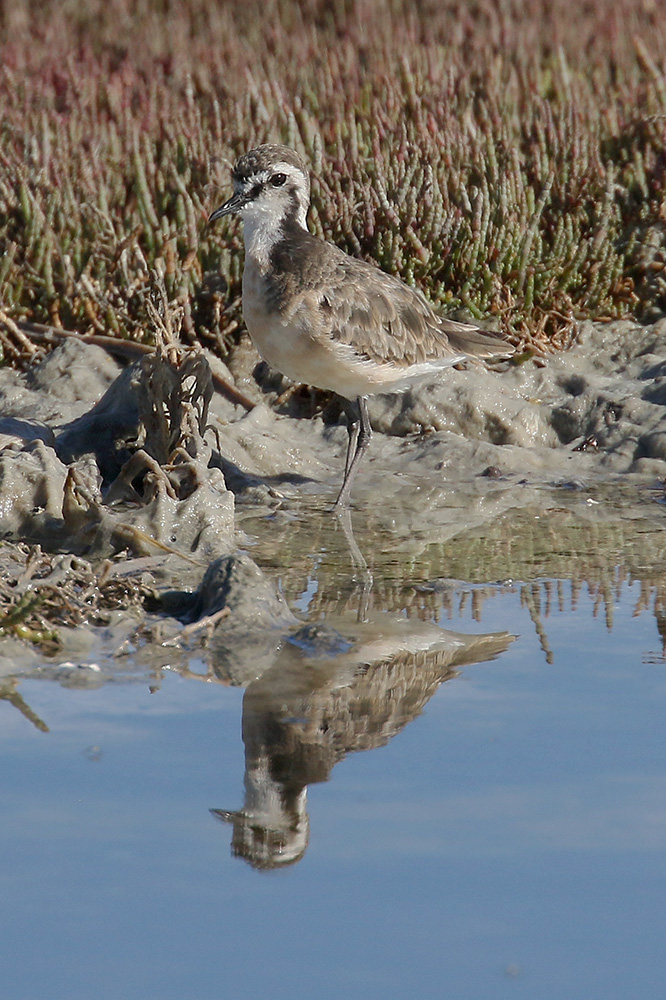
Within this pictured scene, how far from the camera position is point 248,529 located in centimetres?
682

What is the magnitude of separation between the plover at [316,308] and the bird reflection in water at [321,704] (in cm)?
230

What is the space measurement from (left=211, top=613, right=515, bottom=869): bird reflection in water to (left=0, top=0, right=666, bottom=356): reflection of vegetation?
4310 millimetres

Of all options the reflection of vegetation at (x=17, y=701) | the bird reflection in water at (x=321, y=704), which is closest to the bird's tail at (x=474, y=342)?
the bird reflection in water at (x=321, y=704)

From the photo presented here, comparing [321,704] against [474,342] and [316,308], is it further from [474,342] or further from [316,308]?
[474,342]

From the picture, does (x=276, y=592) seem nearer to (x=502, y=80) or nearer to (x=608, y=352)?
(x=608, y=352)

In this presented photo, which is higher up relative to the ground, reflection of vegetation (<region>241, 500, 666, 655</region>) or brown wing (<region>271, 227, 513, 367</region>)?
brown wing (<region>271, 227, 513, 367</region>)

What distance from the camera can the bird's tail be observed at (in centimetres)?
809

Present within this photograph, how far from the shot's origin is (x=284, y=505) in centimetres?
737

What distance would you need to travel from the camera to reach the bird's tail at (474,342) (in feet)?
26.6

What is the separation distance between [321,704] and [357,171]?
582 cm

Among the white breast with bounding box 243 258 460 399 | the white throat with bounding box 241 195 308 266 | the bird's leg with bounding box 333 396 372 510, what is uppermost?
the white throat with bounding box 241 195 308 266

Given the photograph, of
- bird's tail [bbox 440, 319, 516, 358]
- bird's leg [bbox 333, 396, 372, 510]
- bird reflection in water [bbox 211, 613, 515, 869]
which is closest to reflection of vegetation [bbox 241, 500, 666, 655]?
bird reflection in water [bbox 211, 613, 515, 869]

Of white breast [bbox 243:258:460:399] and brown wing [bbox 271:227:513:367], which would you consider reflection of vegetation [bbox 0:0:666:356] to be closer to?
brown wing [bbox 271:227:513:367]

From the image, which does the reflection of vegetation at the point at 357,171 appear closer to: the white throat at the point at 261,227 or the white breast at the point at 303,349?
the white throat at the point at 261,227
